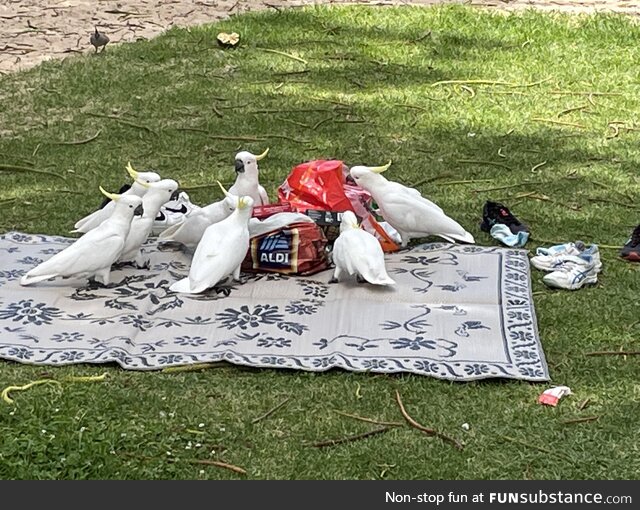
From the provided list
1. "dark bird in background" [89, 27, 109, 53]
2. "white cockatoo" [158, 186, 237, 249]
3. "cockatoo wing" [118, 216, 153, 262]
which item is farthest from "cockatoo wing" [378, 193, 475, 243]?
"dark bird in background" [89, 27, 109, 53]

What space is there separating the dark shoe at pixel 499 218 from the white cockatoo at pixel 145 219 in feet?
4.50

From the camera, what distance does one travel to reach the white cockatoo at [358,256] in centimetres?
446

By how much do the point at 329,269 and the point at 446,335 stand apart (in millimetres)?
→ 740

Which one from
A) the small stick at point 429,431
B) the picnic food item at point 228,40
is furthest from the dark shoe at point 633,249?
the picnic food item at point 228,40

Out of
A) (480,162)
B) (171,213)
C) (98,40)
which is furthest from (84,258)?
(98,40)

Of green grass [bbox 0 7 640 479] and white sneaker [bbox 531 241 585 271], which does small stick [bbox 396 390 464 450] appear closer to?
green grass [bbox 0 7 640 479]

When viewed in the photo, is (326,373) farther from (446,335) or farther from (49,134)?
(49,134)

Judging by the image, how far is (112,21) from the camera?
930 cm

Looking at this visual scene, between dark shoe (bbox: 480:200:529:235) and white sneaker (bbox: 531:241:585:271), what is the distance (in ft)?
0.89

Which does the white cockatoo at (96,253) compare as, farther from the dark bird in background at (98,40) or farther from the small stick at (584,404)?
the dark bird in background at (98,40)

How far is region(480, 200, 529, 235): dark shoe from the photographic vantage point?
5160 millimetres

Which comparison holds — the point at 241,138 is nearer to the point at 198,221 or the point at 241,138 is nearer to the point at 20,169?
the point at 20,169

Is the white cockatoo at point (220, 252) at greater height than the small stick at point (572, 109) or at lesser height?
greater

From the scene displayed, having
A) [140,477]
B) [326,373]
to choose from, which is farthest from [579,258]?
[140,477]
